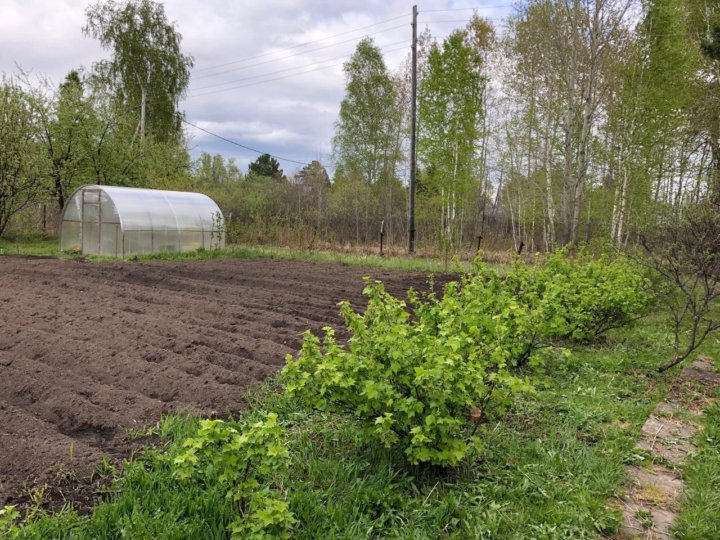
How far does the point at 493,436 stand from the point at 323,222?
19.0 meters

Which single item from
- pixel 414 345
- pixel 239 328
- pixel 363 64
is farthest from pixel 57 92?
pixel 414 345

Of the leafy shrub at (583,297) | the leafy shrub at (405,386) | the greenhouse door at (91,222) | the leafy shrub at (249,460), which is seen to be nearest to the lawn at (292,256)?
the greenhouse door at (91,222)

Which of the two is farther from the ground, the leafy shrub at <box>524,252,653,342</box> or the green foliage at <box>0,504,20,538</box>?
the leafy shrub at <box>524,252,653,342</box>

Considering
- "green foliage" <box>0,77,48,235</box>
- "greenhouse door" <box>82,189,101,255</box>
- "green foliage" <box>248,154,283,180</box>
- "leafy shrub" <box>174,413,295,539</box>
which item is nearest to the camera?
"leafy shrub" <box>174,413,295,539</box>

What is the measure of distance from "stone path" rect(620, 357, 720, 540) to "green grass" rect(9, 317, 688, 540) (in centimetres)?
8

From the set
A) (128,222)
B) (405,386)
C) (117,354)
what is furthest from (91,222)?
(405,386)

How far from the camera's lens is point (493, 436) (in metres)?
3.28

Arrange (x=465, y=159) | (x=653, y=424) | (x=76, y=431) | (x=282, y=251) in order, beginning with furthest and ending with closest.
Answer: (x=465, y=159) → (x=282, y=251) → (x=653, y=424) → (x=76, y=431)

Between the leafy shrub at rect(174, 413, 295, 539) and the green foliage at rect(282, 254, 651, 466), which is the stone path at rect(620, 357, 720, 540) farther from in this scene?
the leafy shrub at rect(174, 413, 295, 539)

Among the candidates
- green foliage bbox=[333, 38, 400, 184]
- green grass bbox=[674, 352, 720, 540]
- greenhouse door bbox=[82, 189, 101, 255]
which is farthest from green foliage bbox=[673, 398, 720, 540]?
green foliage bbox=[333, 38, 400, 184]

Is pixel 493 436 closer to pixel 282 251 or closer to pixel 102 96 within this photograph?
pixel 282 251

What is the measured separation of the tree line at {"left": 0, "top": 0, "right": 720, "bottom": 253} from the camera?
14281mm

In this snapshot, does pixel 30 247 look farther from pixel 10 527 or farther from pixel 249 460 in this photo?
pixel 249 460

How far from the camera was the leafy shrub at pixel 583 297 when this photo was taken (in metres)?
4.70
